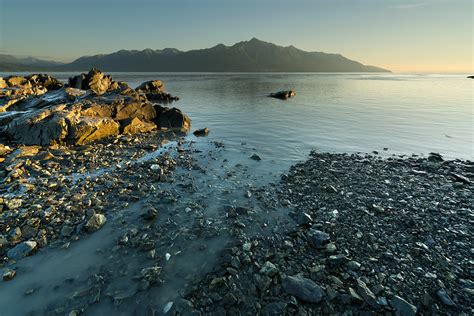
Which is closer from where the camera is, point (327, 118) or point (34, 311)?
point (34, 311)

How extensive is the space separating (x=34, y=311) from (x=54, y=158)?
542 inches

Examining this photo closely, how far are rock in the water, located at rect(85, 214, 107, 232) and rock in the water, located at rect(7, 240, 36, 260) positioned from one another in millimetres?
1676

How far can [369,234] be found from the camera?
30.7 feet

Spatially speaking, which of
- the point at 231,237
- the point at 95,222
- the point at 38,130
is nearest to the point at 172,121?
the point at 38,130

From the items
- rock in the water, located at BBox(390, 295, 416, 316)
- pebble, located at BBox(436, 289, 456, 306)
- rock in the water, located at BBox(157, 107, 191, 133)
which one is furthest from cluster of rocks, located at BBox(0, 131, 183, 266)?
pebble, located at BBox(436, 289, 456, 306)

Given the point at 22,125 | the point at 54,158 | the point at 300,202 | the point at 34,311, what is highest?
the point at 22,125

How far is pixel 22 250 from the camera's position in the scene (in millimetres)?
8305

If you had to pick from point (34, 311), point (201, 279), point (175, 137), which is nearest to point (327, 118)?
point (175, 137)

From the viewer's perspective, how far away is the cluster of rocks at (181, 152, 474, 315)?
669 cm

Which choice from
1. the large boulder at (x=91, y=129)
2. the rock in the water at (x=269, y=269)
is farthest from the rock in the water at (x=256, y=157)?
the large boulder at (x=91, y=129)

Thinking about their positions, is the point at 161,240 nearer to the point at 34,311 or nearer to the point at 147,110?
the point at 34,311

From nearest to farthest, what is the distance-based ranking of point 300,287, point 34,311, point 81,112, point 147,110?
point 34,311 → point 300,287 → point 81,112 → point 147,110

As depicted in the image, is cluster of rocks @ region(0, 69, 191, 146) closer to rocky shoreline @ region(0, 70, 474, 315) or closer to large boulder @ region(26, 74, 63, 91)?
rocky shoreline @ region(0, 70, 474, 315)

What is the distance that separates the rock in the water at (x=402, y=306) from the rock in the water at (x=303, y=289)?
5.95 ft
